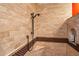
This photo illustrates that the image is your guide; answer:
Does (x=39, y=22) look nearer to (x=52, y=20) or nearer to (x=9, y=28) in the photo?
(x=52, y=20)

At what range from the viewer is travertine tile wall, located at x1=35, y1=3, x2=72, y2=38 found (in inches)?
48.4

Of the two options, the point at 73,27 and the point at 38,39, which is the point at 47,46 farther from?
the point at 73,27

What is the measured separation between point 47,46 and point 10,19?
0.55 m

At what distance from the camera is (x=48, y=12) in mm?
1295

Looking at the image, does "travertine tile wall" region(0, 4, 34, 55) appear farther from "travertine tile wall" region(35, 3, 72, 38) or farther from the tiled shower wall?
"travertine tile wall" region(35, 3, 72, 38)

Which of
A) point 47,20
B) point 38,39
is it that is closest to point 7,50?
point 38,39

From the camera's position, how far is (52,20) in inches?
51.0

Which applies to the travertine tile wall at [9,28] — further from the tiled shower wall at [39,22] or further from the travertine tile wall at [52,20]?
the travertine tile wall at [52,20]

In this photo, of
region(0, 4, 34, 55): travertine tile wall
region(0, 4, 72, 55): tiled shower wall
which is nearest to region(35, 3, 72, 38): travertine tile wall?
region(0, 4, 72, 55): tiled shower wall

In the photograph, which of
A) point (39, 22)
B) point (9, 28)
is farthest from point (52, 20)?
point (9, 28)

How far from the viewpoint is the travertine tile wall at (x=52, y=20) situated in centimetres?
123

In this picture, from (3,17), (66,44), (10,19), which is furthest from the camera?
(66,44)

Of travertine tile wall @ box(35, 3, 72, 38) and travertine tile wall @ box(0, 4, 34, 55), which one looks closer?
travertine tile wall @ box(0, 4, 34, 55)

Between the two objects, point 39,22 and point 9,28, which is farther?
point 39,22
